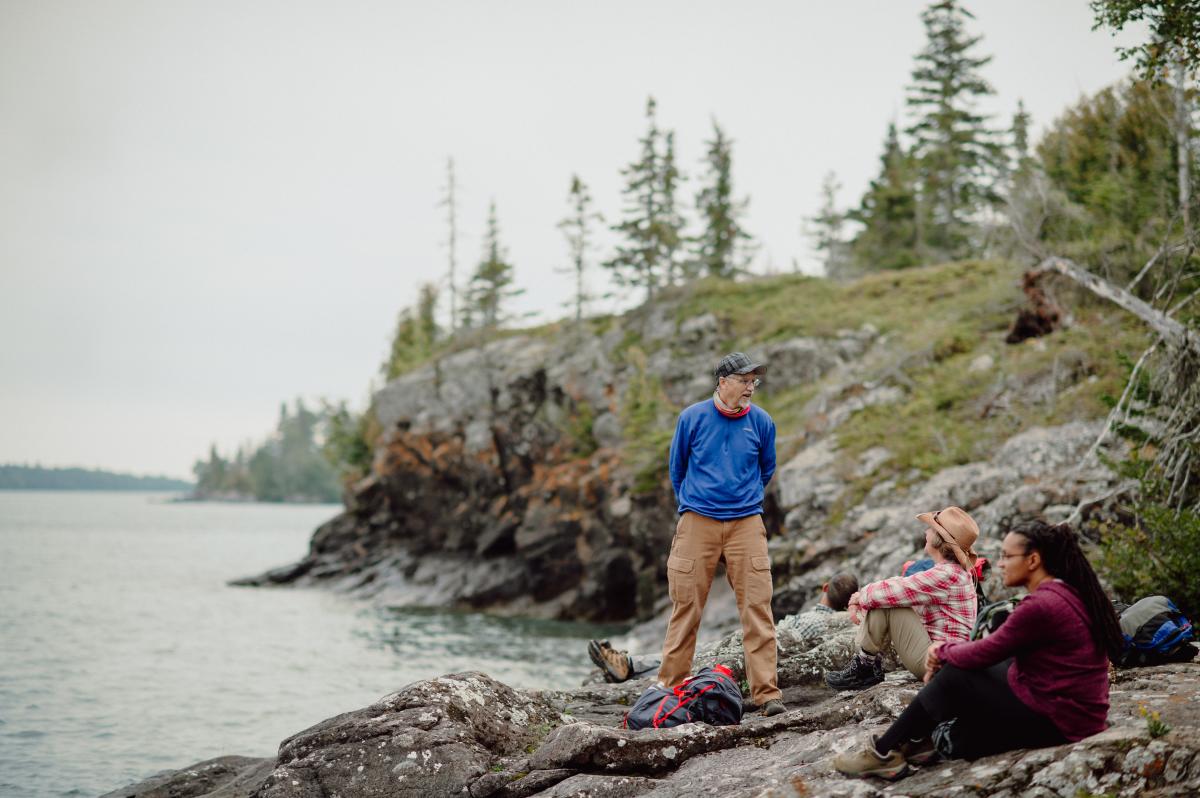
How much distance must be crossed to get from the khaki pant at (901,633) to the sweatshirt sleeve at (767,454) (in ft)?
4.82

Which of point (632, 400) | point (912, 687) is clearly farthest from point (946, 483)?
point (632, 400)

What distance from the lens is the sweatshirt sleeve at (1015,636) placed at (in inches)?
160

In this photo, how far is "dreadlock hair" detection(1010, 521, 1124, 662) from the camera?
13.4 ft

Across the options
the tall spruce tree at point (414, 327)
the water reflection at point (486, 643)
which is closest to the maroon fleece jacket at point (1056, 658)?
the water reflection at point (486, 643)

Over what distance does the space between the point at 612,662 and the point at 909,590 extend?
3930 millimetres

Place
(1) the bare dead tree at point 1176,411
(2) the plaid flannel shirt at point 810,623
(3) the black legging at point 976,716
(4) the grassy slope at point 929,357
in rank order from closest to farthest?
(3) the black legging at point 976,716 → (2) the plaid flannel shirt at point 810,623 → (1) the bare dead tree at point 1176,411 → (4) the grassy slope at point 929,357

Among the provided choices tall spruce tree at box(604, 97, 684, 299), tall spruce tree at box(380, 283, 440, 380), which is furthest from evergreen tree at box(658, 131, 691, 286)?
tall spruce tree at box(380, 283, 440, 380)

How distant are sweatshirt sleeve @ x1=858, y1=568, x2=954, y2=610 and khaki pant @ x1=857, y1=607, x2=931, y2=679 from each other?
103 millimetres

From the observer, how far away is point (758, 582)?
6.54m

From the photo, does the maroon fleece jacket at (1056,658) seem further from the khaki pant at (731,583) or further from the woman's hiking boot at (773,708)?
the khaki pant at (731,583)

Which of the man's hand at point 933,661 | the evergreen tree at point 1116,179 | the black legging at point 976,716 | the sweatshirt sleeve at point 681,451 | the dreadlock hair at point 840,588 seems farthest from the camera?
the evergreen tree at point 1116,179

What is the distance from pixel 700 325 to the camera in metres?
32.2

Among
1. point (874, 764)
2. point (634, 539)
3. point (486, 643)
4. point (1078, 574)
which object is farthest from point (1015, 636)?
point (634, 539)

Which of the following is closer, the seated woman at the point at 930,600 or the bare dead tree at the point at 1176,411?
the seated woman at the point at 930,600
